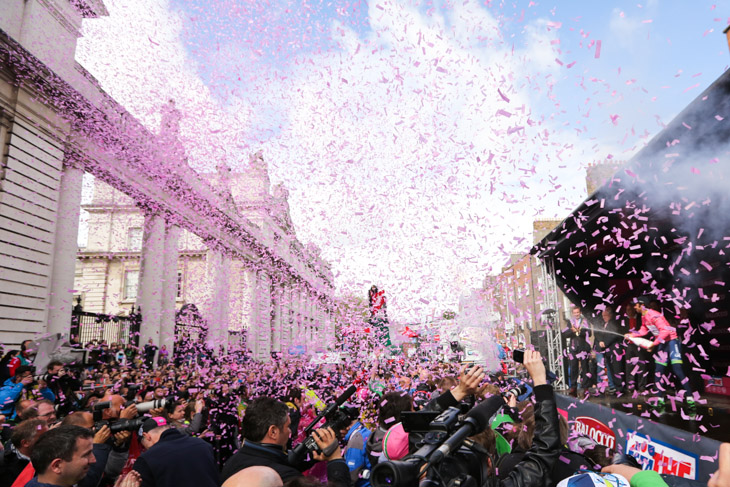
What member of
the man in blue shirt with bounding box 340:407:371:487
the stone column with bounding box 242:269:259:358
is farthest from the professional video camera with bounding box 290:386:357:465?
the stone column with bounding box 242:269:259:358

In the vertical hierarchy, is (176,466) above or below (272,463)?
below

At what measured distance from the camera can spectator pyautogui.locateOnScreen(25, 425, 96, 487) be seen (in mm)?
2969

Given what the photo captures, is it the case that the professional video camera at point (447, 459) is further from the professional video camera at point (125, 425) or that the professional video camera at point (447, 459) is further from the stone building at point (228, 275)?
the stone building at point (228, 275)

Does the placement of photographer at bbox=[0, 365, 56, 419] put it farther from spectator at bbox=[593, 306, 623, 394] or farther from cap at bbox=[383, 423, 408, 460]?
spectator at bbox=[593, 306, 623, 394]

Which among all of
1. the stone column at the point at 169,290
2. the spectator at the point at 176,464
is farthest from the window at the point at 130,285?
the spectator at the point at 176,464

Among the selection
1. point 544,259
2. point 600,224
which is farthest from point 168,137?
point 600,224

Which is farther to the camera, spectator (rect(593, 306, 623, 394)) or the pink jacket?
spectator (rect(593, 306, 623, 394))

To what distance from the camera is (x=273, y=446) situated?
2.96 meters

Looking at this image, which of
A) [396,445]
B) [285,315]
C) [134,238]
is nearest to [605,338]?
[396,445]

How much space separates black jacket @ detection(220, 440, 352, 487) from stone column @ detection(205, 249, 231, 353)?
2839 centimetres

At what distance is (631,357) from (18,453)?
994 centimetres

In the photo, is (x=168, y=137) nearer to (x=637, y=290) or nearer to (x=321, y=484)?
(x=637, y=290)

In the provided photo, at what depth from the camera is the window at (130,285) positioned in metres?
39.9

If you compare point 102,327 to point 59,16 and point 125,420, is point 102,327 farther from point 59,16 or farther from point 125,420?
point 125,420
